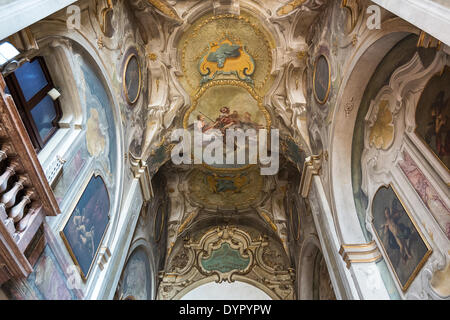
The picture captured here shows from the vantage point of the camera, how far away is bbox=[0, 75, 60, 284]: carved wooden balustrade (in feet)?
12.7

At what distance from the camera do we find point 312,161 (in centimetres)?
920

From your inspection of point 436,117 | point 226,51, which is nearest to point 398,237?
point 436,117

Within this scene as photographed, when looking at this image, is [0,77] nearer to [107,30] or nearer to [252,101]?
[107,30]

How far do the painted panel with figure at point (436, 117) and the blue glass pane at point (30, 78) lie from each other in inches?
259

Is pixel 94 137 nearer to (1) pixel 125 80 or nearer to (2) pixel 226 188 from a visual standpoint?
(1) pixel 125 80

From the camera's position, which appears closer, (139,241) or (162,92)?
(139,241)

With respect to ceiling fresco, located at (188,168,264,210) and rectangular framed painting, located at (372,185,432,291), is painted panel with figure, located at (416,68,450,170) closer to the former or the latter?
rectangular framed painting, located at (372,185,432,291)

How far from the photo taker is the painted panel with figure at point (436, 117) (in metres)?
5.11

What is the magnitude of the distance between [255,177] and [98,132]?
7.47m

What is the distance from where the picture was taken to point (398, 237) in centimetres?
602

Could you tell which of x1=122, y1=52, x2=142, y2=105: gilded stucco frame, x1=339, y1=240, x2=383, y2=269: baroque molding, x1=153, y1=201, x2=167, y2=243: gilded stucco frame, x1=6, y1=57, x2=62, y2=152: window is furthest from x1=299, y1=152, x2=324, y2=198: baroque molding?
x1=6, y1=57, x2=62, y2=152: window

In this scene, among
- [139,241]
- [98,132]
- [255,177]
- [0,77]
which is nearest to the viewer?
[0,77]

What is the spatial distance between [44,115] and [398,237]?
6687 millimetres
